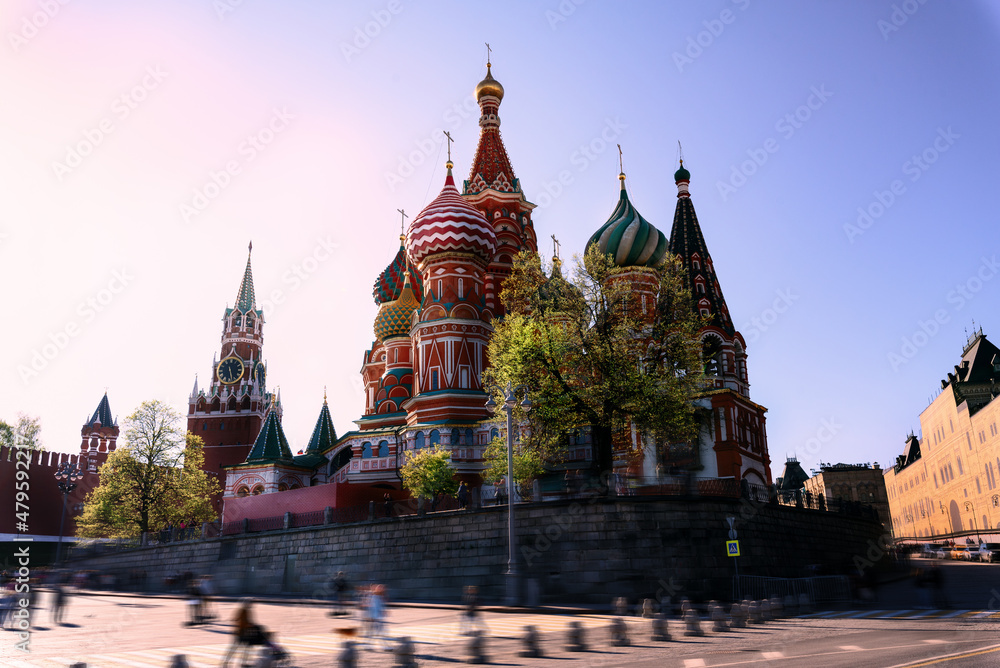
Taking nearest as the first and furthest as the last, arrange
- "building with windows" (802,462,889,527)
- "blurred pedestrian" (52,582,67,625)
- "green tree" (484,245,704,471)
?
"blurred pedestrian" (52,582,67,625) → "green tree" (484,245,704,471) → "building with windows" (802,462,889,527)

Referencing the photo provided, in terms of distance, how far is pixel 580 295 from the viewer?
31.6 metres

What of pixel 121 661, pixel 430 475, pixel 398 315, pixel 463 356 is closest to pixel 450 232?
pixel 463 356

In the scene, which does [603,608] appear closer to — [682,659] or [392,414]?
[682,659]

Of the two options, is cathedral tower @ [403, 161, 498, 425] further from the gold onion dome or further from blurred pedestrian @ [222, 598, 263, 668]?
blurred pedestrian @ [222, 598, 263, 668]

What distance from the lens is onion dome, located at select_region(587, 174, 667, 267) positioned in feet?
144

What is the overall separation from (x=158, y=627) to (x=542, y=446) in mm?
15690

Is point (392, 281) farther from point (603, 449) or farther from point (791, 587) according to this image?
point (791, 587)

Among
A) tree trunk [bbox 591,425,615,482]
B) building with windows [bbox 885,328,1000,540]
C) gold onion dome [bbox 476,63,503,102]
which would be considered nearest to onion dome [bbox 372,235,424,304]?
gold onion dome [bbox 476,63,503,102]

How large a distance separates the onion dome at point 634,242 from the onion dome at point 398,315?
56.3ft

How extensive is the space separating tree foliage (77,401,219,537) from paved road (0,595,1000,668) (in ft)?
97.1

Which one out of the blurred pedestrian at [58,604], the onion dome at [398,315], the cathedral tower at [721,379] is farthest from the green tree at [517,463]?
the onion dome at [398,315]

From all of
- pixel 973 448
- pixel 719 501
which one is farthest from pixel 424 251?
pixel 973 448

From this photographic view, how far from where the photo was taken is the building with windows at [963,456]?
209 ft

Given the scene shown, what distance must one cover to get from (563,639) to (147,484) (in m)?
43.6
